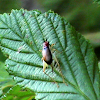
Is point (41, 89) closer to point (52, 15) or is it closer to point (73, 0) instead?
point (52, 15)

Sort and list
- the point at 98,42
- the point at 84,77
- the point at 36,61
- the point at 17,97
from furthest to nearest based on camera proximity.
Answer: the point at 98,42 < the point at 17,97 < the point at 36,61 < the point at 84,77

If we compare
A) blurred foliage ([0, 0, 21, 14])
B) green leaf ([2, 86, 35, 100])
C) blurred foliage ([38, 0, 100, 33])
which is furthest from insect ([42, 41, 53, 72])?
blurred foliage ([0, 0, 21, 14])

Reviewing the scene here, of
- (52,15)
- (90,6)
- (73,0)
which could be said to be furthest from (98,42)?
(52,15)

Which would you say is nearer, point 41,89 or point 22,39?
point 41,89

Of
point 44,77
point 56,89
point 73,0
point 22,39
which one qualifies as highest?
point 73,0

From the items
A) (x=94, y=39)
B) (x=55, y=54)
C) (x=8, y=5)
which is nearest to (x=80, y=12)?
(x=94, y=39)

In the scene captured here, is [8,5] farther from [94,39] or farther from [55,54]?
[55,54]

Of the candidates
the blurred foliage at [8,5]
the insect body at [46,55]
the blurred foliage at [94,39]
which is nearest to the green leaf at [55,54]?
the insect body at [46,55]
